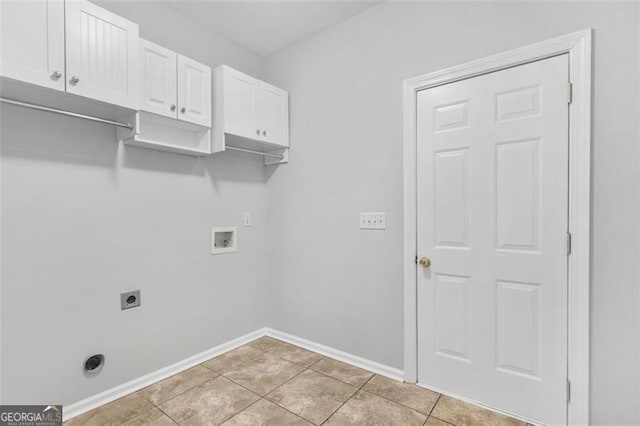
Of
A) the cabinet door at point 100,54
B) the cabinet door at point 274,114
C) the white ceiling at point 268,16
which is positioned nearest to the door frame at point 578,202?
the white ceiling at point 268,16

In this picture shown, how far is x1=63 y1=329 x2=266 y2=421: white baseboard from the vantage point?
1803 millimetres

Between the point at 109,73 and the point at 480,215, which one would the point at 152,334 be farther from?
the point at 480,215

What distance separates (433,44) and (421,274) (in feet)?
5.14

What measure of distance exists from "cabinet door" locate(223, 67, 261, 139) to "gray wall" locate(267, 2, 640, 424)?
1.37 feet

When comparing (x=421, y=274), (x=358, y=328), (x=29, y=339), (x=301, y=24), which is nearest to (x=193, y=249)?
(x=29, y=339)

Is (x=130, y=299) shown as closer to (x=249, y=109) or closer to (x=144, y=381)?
(x=144, y=381)

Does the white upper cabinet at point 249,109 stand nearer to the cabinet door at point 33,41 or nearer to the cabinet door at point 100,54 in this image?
the cabinet door at point 100,54

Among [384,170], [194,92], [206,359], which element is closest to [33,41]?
[194,92]

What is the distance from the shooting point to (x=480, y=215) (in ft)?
6.09

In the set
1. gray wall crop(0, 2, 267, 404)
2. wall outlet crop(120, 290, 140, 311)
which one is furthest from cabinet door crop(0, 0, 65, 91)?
wall outlet crop(120, 290, 140, 311)

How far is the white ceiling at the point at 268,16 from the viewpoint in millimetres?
2250

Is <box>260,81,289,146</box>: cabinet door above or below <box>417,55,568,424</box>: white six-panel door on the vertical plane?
above

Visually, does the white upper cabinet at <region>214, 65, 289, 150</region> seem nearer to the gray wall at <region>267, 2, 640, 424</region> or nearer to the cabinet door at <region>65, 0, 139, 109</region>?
the gray wall at <region>267, 2, 640, 424</region>

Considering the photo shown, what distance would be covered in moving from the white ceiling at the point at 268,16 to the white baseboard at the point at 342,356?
272 centimetres
